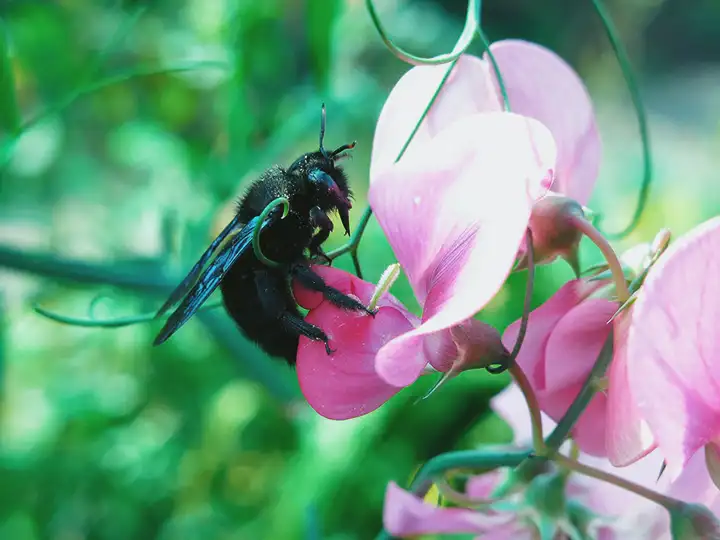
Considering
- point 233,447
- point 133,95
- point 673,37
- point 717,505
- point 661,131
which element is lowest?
point 717,505

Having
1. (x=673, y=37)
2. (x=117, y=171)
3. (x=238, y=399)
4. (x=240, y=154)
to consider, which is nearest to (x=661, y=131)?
(x=673, y=37)

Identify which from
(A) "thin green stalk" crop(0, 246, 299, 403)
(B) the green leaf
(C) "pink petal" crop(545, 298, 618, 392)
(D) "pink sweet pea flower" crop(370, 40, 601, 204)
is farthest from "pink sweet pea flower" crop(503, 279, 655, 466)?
(B) the green leaf

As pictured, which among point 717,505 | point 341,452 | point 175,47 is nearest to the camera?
point 717,505

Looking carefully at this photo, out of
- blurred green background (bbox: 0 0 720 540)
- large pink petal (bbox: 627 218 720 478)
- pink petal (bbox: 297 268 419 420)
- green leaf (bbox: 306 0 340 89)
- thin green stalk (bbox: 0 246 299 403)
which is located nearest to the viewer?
large pink petal (bbox: 627 218 720 478)

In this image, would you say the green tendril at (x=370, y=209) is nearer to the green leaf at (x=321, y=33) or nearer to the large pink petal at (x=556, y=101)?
the large pink petal at (x=556, y=101)

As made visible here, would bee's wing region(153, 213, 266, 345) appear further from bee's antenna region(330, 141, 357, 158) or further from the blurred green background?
the blurred green background

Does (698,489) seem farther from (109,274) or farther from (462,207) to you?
(109,274)

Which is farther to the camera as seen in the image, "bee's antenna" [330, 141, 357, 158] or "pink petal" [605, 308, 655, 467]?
"bee's antenna" [330, 141, 357, 158]

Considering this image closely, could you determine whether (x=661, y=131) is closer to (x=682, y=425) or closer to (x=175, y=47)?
(x=175, y=47)
